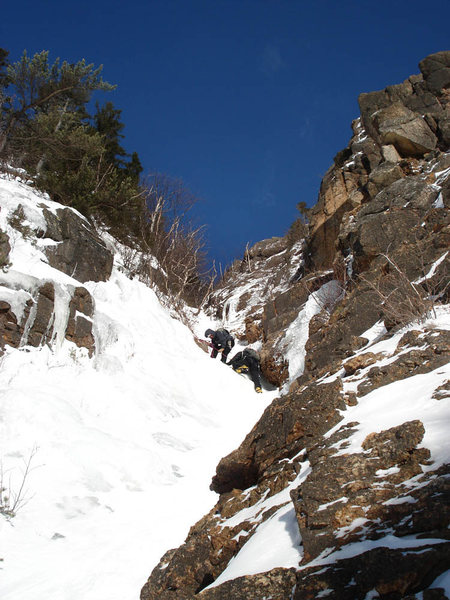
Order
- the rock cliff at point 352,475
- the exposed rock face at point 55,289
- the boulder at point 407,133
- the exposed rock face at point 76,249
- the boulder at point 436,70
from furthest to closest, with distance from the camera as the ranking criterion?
1. the boulder at point 436,70
2. the boulder at point 407,133
3. the exposed rock face at point 76,249
4. the exposed rock face at point 55,289
5. the rock cliff at point 352,475

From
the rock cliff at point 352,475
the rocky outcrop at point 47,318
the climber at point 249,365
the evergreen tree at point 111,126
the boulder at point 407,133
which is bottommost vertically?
the rock cliff at point 352,475

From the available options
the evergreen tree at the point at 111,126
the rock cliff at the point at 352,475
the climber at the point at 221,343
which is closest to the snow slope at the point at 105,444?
the rock cliff at the point at 352,475

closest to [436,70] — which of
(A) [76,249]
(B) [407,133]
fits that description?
(B) [407,133]

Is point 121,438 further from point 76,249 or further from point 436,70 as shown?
point 436,70

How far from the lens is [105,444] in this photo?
4770 millimetres

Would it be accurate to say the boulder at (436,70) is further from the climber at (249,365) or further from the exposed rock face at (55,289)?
the exposed rock face at (55,289)

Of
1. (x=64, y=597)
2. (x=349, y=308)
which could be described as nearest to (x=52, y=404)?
(x=64, y=597)

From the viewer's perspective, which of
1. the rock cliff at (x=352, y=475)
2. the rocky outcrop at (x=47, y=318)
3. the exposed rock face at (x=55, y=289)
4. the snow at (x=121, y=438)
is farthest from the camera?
the exposed rock face at (x=55, y=289)

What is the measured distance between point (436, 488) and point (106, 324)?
6.71m

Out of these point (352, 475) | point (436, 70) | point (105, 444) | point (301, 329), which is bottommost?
point (352, 475)

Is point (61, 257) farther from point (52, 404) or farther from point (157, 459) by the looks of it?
point (157, 459)

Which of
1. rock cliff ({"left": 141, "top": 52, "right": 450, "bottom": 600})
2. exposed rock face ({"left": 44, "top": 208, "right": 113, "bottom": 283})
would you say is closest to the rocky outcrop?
exposed rock face ({"left": 44, "top": 208, "right": 113, "bottom": 283})

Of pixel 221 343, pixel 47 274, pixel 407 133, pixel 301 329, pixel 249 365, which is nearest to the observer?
pixel 47 274

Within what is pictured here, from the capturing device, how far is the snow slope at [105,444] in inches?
116
